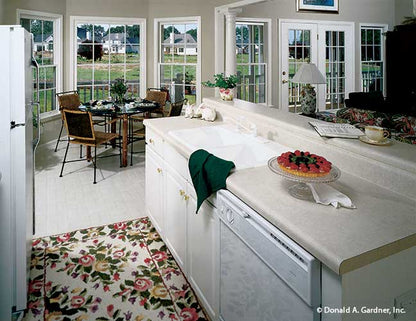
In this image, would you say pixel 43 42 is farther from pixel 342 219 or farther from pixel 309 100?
pixel 342 219

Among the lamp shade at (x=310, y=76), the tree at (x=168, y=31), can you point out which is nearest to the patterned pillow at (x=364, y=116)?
the lamp shade at (x=310, y=76)

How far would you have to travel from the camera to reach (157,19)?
685cm

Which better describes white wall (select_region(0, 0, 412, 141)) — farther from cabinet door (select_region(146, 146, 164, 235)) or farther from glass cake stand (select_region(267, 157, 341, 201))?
glass cake stand (select_region(267, 157, 341, 201))

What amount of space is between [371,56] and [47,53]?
7.31 meters

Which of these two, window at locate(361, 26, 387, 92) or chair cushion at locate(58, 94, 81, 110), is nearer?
chair cushion at locate(58, 94, 81, 110)

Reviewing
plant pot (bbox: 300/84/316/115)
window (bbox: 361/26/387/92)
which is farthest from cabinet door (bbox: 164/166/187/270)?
window (bbox: 361/26/387/92)

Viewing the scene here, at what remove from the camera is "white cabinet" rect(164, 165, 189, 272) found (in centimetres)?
227

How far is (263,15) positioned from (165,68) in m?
2.28

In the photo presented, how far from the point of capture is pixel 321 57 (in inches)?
306

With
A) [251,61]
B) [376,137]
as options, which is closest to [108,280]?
[376,137]

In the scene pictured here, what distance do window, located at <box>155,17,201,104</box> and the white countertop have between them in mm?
5380

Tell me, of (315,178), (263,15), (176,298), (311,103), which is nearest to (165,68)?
(263,15)

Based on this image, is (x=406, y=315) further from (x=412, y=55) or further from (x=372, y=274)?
(x=412, y=55)

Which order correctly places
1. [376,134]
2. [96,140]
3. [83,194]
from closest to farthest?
[376,134] → [83,194] → [96,140]
